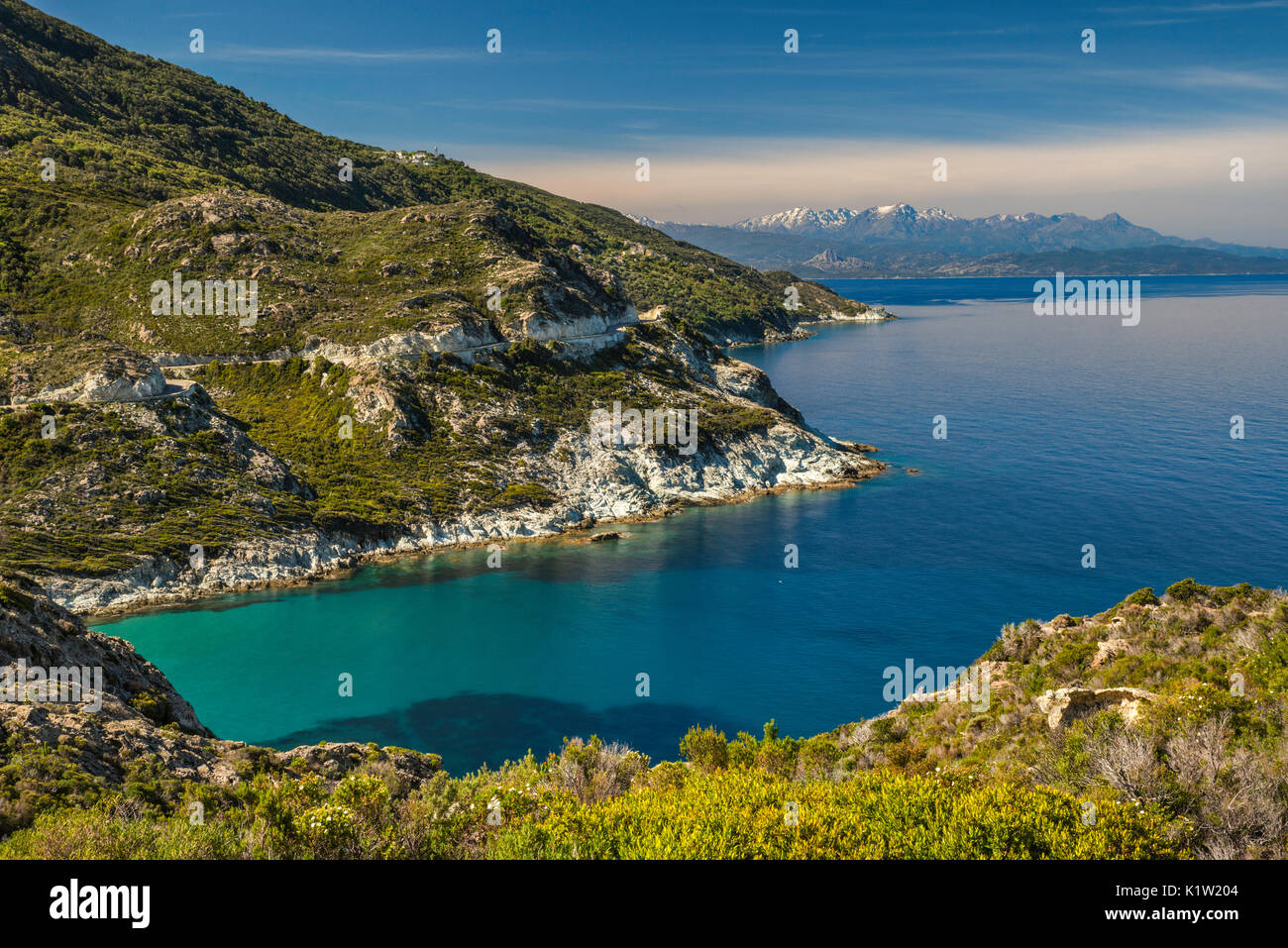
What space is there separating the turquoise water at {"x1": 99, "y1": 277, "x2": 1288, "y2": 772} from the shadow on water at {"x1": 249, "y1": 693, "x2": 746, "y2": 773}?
163 mm

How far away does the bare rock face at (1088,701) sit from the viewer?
22.8m

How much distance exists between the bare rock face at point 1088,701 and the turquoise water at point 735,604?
20005 millimetres

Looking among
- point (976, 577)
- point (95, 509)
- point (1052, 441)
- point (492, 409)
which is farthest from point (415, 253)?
point (1052, 441)

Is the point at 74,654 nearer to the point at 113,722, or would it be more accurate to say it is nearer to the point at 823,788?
the point at 113,722

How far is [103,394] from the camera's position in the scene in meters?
67.2

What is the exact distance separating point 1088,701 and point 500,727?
29572mm

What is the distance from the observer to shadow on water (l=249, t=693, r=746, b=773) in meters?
40.8

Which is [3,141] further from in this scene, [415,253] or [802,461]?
[802,461]

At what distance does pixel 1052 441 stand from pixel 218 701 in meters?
100.0

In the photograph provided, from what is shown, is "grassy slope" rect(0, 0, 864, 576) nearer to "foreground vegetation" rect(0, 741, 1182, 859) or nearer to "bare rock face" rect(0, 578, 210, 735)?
"bare rock face" rect(0, 578, 210, 735)

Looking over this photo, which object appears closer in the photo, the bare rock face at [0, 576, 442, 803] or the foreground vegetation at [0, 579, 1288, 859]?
the foreground vegetation at [0, 579, 1288, 859]

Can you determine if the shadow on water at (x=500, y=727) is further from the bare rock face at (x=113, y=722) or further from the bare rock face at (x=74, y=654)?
the bare rock face at (x=74, y=654)

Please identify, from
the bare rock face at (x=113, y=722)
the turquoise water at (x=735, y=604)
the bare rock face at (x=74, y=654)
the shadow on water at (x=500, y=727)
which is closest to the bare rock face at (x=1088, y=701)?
the turquoise water at (x=735, y=604)

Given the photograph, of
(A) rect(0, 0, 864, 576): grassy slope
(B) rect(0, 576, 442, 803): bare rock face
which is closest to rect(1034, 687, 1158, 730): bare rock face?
(B) rect(0, 576, 442, 803): bare rock face
